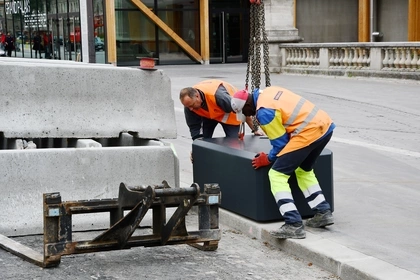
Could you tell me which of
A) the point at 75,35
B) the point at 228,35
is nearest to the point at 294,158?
the point at 75,35

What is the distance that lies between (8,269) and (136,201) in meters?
1.18

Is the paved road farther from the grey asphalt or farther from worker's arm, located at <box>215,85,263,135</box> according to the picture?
worker's arm, located at <box>215,85,263,135</box>

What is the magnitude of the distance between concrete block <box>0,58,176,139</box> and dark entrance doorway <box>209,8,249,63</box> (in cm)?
3157

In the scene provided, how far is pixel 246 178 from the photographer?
8031mm

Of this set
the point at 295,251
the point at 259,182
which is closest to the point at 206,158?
the point at 259,182

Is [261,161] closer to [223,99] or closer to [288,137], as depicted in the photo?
[288,137]

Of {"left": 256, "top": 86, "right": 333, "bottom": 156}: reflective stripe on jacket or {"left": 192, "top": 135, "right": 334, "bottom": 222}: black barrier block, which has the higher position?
{"left": 256, "top": 86, "right": 333, "bottom": 156}: reflective stripe on jacket

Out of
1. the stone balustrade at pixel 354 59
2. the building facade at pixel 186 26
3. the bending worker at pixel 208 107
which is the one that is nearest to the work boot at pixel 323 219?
the bending worker at pixel 208 107

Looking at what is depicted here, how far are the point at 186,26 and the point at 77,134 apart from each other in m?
31.8

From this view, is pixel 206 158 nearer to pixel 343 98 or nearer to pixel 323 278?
pixel 323 278

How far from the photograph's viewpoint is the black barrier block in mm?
7934

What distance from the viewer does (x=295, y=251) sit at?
7.37 m

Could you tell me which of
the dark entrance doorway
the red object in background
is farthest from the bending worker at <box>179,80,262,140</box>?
the dark entrance doorway

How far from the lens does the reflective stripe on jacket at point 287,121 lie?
7.45 metres
